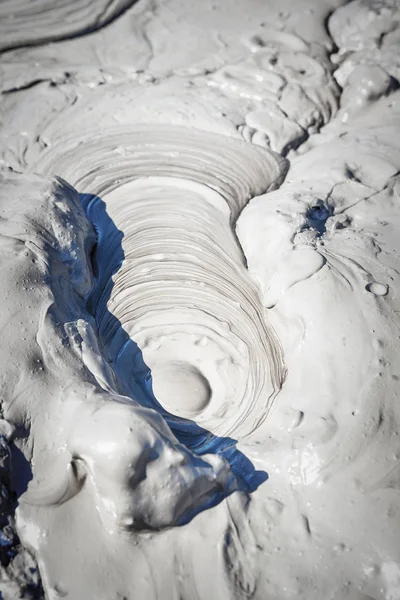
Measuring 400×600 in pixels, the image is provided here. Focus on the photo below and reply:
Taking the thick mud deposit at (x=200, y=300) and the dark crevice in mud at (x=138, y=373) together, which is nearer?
the thick mud deposit at (x=200, y=300)

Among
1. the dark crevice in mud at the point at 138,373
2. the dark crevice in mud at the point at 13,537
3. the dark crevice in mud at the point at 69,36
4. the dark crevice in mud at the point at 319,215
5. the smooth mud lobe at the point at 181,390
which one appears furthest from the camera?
the dark crevice in mud at the point at 69,36

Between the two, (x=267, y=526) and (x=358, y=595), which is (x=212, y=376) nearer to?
(x=267, y=526)

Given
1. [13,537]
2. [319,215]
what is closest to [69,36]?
[319,215]

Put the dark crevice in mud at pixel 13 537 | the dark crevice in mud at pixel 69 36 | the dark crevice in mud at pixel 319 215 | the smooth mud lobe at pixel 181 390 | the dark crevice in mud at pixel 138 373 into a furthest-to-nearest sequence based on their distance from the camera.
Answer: the dark crevice in mud at pixel 69 36 → the dark crevice in mud at pixel 319 215 → the smooth mud lobe at pixel 181 390 → the dark crevice in mud at pixel 138 373 → the dark crevice in mud at pixel 13 537

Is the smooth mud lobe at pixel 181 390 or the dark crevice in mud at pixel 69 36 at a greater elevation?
the dark crevice in mud at pixel 69 36

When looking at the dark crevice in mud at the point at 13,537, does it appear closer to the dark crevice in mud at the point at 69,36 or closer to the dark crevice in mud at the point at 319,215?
the dark crevice in mud at the point at 319,215

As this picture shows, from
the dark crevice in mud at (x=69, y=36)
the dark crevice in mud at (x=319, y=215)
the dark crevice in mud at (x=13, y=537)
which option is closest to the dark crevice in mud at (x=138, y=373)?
the dark crevice in mud at (x=13, y=537)

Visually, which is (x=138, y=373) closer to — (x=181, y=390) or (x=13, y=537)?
(x=181, y=390)

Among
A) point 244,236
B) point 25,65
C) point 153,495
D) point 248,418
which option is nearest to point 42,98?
point 25,65
